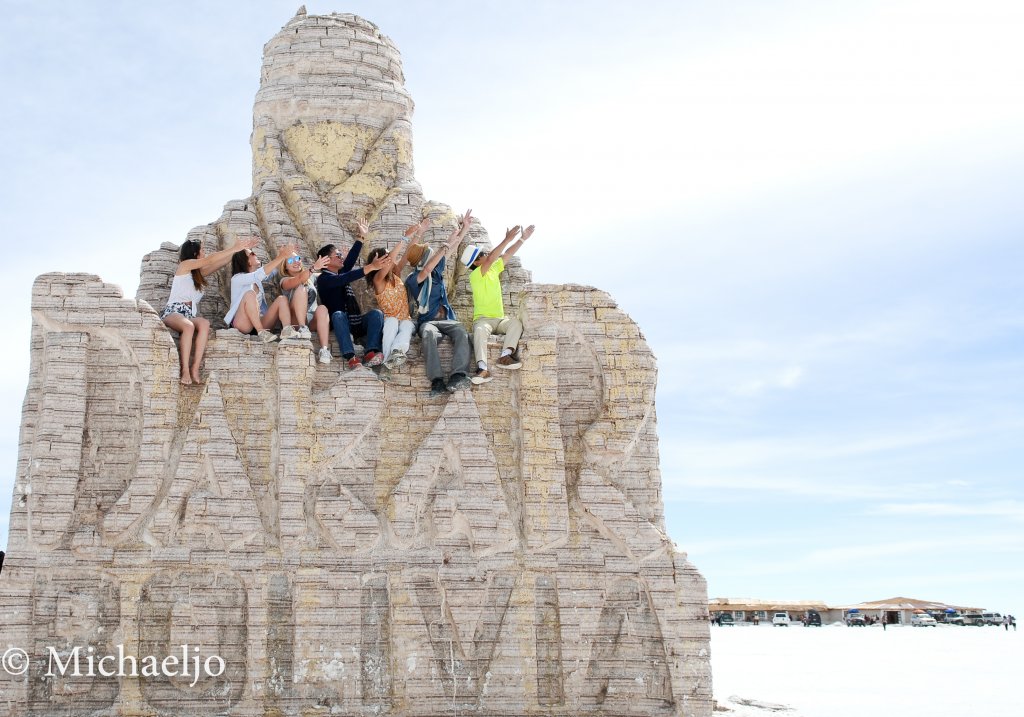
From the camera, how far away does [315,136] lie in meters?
13.3

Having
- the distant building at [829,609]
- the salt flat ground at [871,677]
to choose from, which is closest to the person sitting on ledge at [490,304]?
the salt flat ground at [871,677]

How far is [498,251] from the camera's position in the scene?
471 inches

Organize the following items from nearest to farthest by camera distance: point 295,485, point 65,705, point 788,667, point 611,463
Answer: point 65,705 → point 295,485 → point 611,463 → point 788,667

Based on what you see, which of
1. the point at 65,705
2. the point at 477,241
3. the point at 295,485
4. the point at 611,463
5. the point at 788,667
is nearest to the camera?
the point at 65,705

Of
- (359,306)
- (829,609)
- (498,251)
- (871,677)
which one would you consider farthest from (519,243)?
(829,609)

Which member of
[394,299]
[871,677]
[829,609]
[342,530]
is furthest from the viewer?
[829,609]

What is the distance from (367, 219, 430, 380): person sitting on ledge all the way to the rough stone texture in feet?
0.99

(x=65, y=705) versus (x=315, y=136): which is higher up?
(x=315, y=136)

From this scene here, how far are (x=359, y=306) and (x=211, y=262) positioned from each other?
1793mm

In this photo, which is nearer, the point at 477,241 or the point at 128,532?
the point at 128,532

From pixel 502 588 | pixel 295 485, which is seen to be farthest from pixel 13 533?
pixel 502 588

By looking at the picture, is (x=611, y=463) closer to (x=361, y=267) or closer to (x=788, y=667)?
(x=361, y=267)

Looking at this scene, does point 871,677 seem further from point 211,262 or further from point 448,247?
point 211,262

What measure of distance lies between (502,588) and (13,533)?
4.91 m
